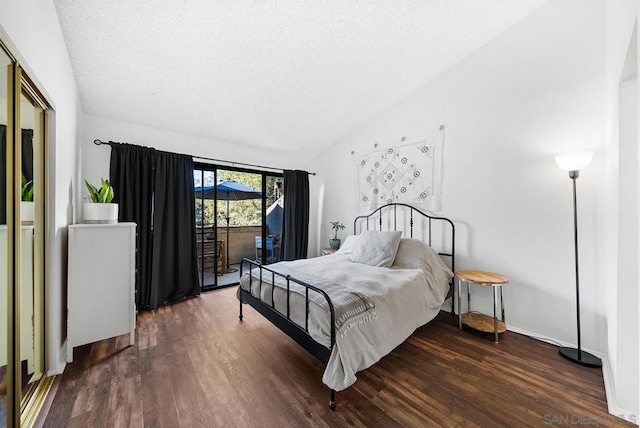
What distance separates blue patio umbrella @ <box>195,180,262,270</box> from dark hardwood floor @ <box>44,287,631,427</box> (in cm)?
195

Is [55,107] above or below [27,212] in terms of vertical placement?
above

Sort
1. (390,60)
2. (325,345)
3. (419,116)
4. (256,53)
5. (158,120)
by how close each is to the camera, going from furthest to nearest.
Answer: (419,116), (158,120), (390,60), (256,53), (325,345)

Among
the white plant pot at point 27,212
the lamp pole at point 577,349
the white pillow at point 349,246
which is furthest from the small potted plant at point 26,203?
the lamp pole at point 577,349

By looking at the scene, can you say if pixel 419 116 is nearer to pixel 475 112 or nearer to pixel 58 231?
pixel 475 112

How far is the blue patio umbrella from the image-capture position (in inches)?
146

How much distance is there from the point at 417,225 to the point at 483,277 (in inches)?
41.7

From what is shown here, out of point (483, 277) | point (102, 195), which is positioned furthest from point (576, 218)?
point (102, 195)

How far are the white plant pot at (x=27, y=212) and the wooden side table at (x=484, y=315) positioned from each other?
10.9ft

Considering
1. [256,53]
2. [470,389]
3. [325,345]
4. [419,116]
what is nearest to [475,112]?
[419,116]

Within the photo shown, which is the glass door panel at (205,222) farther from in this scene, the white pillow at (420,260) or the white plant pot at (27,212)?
the white pillow at (420,260)

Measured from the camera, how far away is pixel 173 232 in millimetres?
3295

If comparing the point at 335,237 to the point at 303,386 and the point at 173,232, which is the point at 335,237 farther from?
the point at 303,386

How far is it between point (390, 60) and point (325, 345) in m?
2.93

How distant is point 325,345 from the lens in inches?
62.5
